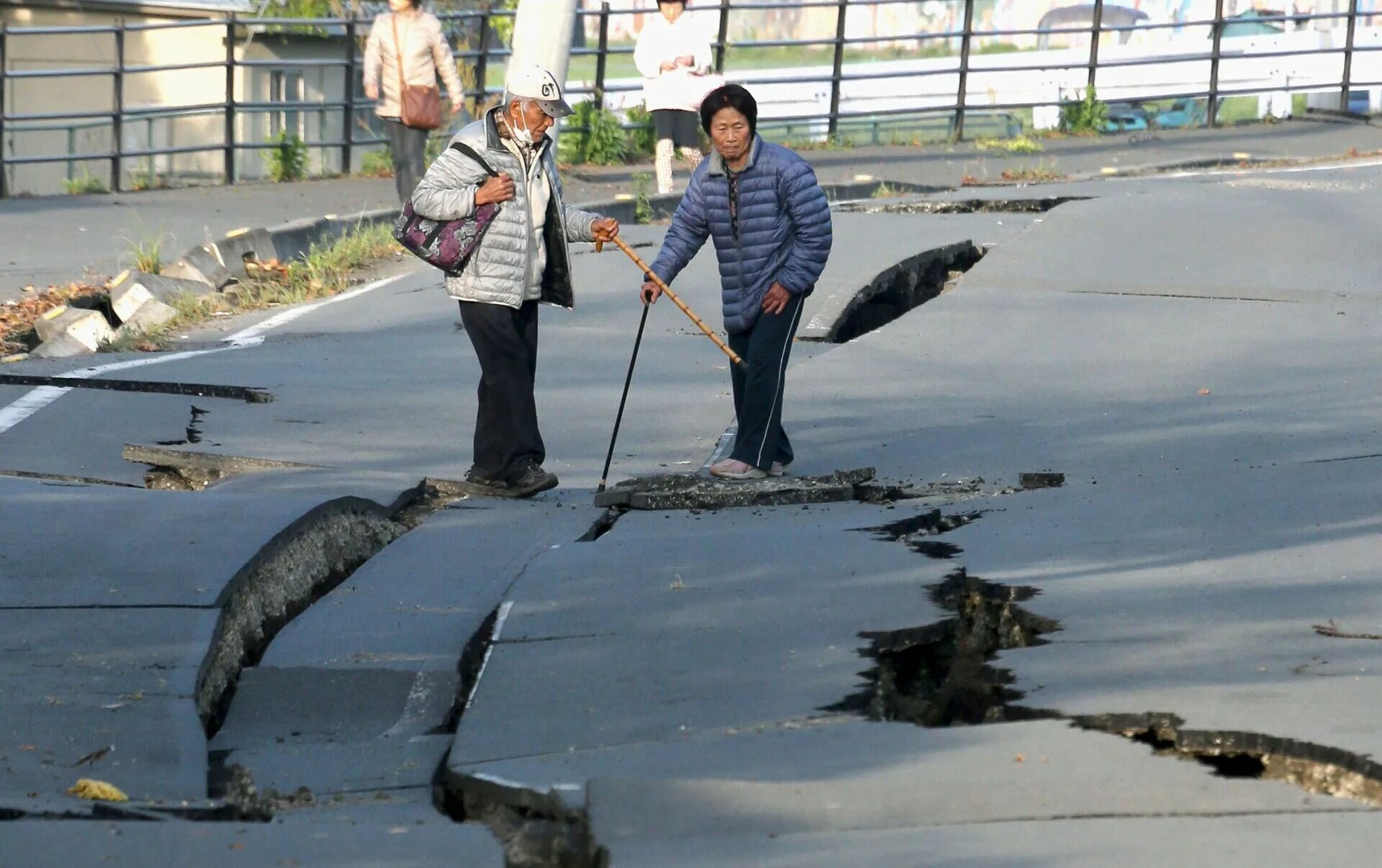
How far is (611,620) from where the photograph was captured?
5.63 meters

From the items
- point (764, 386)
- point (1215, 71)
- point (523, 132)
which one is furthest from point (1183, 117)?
point (523, 132)

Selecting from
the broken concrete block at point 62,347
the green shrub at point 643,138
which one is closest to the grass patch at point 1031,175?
the green shrub at point 643,138

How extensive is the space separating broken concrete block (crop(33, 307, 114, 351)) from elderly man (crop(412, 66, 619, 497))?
4.51 meters

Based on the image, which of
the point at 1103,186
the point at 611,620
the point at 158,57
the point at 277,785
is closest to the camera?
the point at 277,785

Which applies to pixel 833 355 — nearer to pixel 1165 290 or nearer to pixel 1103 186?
pixel 1165 290

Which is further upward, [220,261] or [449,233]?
[449,233]

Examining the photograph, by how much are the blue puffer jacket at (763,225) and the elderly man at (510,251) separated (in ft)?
1.50

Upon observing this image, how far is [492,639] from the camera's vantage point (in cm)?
553

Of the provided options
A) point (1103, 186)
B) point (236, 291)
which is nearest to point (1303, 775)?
point (236, 291)

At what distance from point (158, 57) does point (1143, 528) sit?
27.2 metres

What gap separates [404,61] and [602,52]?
228 inches

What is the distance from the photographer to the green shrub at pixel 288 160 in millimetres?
19062

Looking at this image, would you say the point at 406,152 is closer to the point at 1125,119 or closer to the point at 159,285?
the point at 159,285

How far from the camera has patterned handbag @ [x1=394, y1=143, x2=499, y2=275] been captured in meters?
7.60
